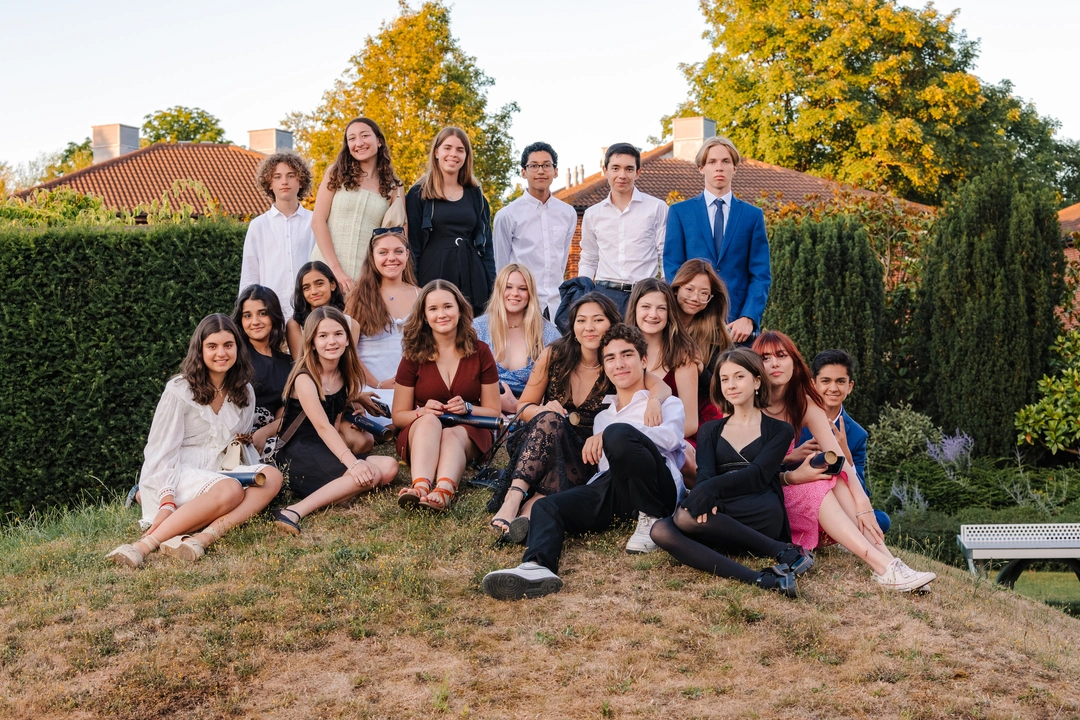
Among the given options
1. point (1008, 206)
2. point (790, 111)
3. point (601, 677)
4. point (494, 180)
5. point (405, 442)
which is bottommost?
point (601, 677)

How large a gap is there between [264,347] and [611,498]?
270 cm

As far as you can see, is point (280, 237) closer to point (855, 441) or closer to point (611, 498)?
point (611, 498)

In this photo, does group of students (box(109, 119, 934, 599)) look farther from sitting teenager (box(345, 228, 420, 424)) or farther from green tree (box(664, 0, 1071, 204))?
green tree (box(664, 0, 1071, 204))

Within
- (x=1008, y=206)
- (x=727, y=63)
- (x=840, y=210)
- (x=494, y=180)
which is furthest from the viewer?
(x=727, y=63)

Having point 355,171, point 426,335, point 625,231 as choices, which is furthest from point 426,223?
point 625,231

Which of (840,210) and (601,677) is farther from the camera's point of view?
(840,210)

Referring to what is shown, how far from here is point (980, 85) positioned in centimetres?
3047

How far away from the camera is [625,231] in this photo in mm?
7637

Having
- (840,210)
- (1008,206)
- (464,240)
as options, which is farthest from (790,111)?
(464,240)

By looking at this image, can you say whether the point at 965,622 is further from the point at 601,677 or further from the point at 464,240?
the point at 464,240

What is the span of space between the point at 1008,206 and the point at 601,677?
922 centimetres

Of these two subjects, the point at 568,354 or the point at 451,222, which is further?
the point at 451,222

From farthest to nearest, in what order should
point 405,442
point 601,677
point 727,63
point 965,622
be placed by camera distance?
point 727,63
point 405,442
point 965,622
point 601,677

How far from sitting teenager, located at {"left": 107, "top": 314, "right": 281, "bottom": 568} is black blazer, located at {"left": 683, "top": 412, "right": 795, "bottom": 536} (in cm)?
263
